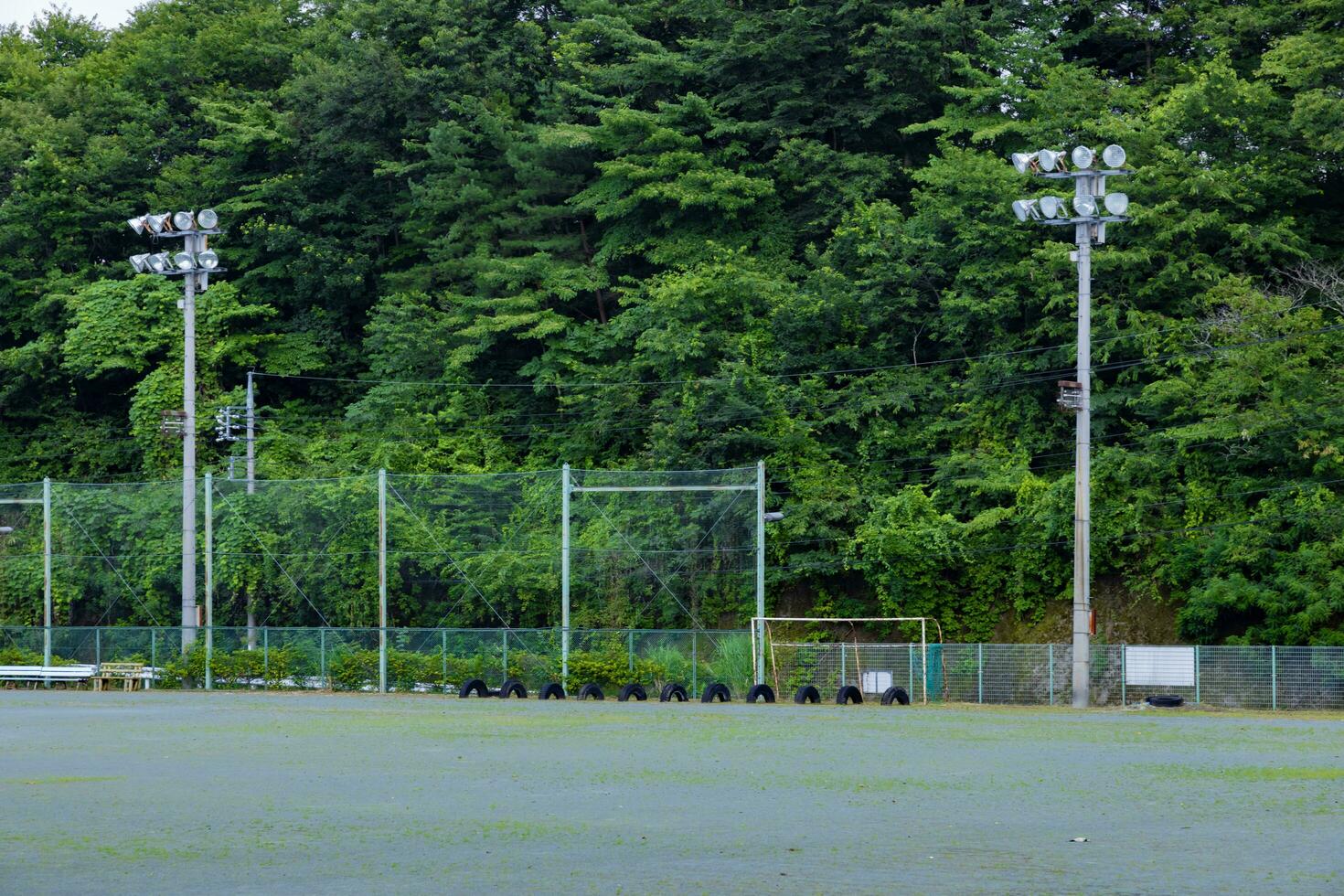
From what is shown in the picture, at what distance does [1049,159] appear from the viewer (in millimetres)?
36000

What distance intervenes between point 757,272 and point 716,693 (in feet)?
66.9

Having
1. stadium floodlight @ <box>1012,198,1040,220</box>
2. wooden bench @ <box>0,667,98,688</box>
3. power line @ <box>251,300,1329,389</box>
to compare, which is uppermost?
stadium floodlight @ <box>1012,198,1040,220</box>

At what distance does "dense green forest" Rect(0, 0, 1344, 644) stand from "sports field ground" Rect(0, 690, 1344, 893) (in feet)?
58.2

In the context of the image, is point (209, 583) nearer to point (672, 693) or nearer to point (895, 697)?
point (672, 693)

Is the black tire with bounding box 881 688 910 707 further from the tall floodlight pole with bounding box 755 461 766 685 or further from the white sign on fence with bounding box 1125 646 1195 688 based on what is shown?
the white sign on fence with bounding box 1125 646 1195 688

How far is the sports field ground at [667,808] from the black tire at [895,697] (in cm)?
951

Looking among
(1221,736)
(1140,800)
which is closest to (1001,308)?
(1221,736)

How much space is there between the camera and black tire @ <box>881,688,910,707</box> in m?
36.4

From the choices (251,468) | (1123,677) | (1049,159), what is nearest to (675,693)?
(1123,677)

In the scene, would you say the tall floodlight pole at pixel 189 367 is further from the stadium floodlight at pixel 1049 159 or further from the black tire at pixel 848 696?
the stadium floodlight at pixel 1049 159

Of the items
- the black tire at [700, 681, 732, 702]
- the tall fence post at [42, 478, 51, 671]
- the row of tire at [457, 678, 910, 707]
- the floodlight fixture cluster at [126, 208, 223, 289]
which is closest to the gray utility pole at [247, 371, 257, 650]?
the tall fence post at [42, 478, 51, 671]

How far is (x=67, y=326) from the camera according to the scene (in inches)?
2594

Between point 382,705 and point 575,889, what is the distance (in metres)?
24.8

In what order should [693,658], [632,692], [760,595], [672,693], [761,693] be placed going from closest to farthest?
[761,693] < [672,693] < [632,692] < [760,595] < [693,658]
